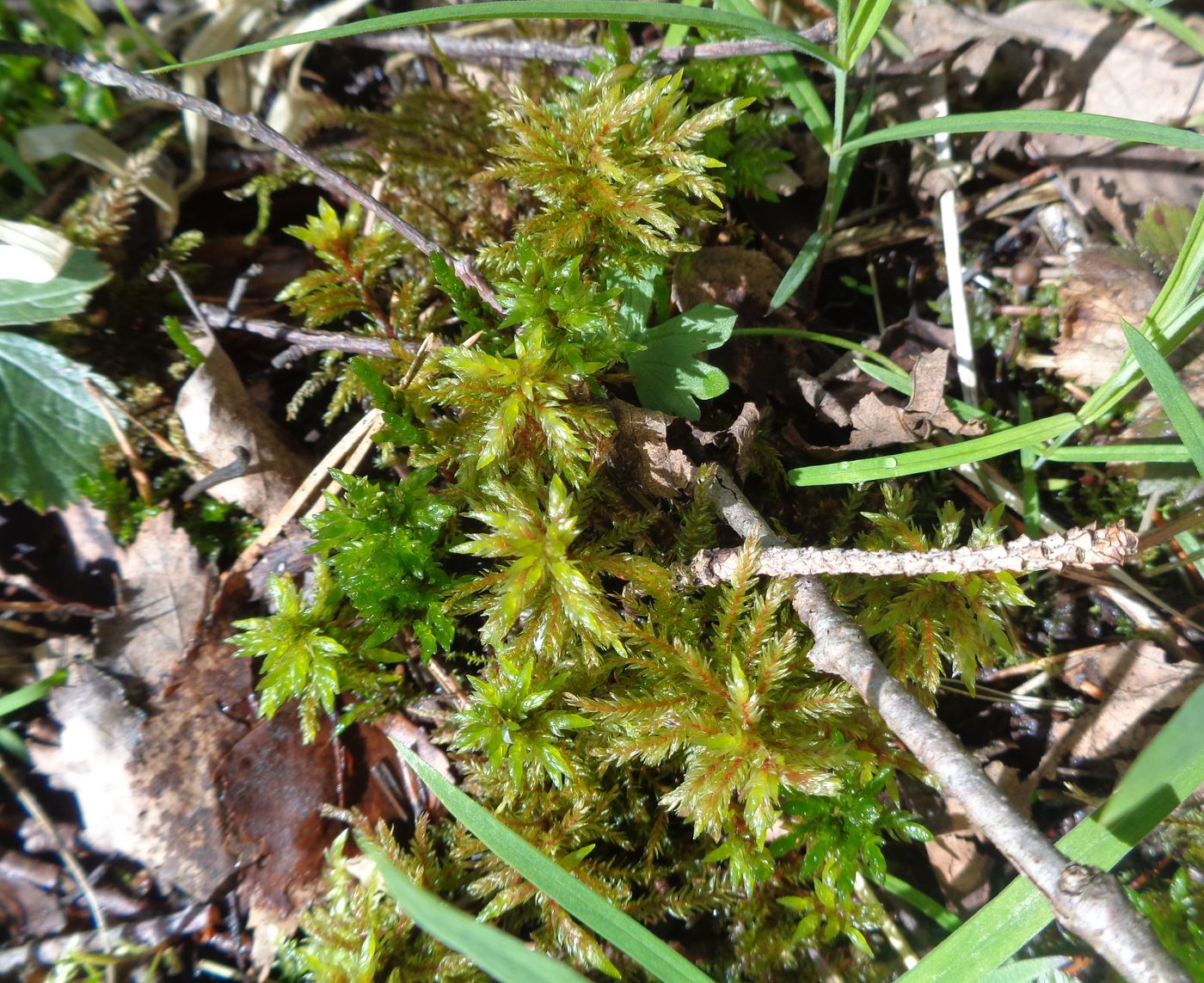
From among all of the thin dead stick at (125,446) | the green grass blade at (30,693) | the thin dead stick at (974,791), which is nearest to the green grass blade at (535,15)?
the thin dead stick at (974,791)

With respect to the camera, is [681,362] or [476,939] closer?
[476,939]

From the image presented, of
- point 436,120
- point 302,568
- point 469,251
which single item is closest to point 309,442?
point 302,568

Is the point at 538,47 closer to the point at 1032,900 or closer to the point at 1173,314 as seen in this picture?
the point at 1173,314

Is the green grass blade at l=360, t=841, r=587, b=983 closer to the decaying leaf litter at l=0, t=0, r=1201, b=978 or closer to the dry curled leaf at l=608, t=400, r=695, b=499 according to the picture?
the decaying leaf litter at l=0, t=0, r=1201, b=978

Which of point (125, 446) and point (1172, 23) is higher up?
point (1172, 23)

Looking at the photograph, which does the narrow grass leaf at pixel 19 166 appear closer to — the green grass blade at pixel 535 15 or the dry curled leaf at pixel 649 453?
the green grass blade at pixel 535 15

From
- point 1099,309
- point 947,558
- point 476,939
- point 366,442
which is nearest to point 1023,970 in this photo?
point 947,558

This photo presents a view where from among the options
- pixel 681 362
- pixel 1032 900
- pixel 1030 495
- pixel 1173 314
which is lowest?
pixel 1032 900

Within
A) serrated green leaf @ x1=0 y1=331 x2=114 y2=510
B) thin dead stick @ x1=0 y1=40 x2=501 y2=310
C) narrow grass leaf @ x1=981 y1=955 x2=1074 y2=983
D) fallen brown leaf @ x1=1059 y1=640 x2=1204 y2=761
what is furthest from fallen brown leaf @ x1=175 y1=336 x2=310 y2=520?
fallen brown leaf @ x1=1059 y1=640 x2=1204 y2=761
